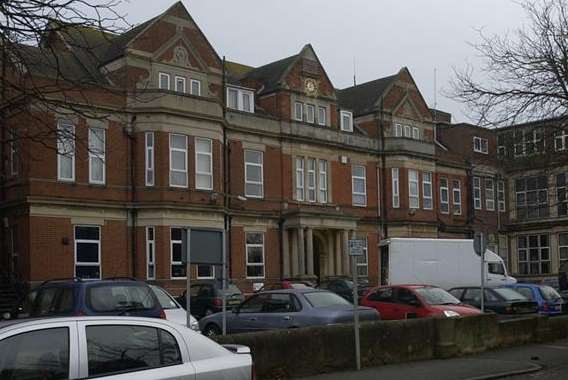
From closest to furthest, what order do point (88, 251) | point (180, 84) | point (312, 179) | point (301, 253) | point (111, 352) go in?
1. point (111, 352)
2. point (88, 251)
3. point (180, 84)
4. point (301, 253)
5. point (312, 179)

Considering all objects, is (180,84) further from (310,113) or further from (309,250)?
(309,250)

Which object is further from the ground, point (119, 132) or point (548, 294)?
point (119, 132)

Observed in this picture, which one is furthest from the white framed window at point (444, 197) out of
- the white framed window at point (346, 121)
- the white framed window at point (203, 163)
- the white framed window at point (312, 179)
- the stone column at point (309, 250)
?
the white framed window at point (203, 163)

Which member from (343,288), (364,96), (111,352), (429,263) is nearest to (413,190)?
(364,96)

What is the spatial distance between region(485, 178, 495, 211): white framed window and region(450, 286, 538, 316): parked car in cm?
2968

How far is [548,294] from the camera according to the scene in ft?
79.4

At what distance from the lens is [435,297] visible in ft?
64.5

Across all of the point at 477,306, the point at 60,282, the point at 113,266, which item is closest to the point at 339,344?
the point at 60,282

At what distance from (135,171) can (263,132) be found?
25.6ft

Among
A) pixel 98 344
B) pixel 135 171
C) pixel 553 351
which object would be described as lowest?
pixel 553 351

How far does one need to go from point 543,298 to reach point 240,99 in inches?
739

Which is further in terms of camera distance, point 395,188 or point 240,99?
point 395,188

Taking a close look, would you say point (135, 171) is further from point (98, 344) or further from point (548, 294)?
point (98, 344)

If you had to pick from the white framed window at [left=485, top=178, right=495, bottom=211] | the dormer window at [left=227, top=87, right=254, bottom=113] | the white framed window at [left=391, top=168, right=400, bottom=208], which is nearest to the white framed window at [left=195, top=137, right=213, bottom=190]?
the dormer window at [left=227, top=87, right=254, bottom=113]
